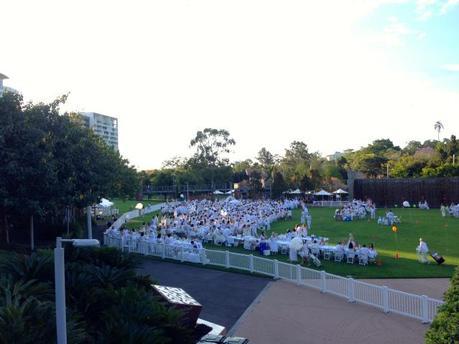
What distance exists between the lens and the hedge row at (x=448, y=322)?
643cm

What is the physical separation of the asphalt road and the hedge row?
21.0ft

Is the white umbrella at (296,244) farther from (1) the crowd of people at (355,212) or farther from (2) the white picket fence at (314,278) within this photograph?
(1) the crowd of people at (355,212)

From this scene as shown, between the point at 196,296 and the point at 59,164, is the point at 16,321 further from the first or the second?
the point at 59,164

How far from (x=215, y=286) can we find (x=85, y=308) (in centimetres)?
949

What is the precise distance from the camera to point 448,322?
6.55 m

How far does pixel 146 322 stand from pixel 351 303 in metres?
9.33

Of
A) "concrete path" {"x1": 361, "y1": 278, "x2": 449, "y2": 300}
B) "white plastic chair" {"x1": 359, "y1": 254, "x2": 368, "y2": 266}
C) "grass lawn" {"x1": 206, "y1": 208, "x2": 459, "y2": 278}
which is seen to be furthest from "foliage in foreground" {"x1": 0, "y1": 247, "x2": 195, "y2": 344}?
"white plastic chair" {"x1": 359, "y1": 254, "x2": 368, "y2": 266}

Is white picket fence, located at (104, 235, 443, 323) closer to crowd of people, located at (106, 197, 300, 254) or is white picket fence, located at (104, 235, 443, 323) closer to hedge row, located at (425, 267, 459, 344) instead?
crowd of people, located at (106, 197, 300, 254)

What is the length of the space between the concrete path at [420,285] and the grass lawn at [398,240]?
57cm

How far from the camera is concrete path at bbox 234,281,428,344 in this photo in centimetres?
1139

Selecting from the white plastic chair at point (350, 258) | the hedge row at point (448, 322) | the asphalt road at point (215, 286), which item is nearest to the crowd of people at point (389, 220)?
the white plastic chair at point (350, 258)

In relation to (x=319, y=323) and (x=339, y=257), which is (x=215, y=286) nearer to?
(x=319, y=323)

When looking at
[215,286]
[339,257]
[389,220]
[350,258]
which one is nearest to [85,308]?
[215,286]

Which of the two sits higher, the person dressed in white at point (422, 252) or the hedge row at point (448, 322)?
the hedge row at point (448, 322)
